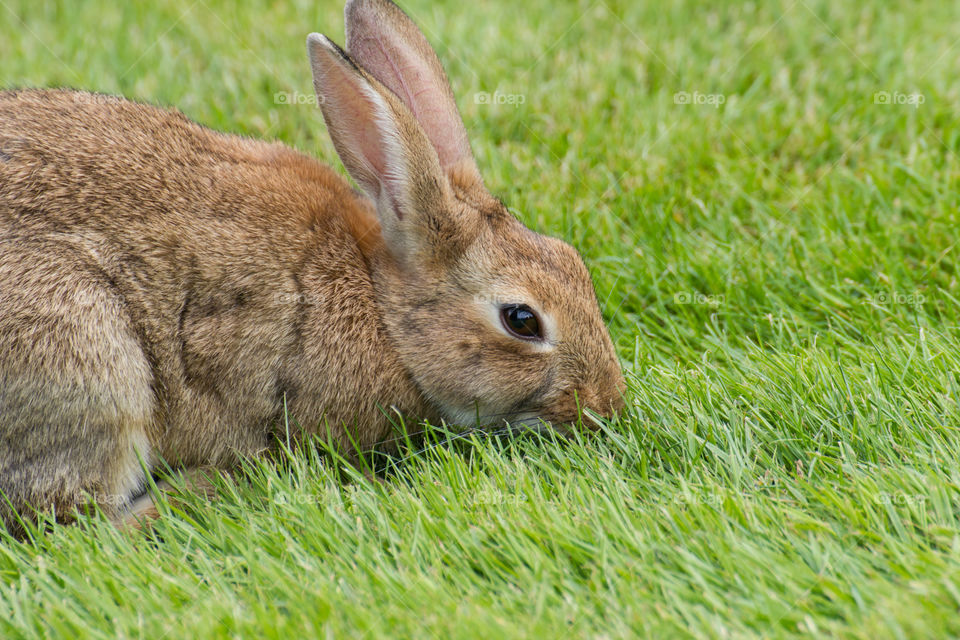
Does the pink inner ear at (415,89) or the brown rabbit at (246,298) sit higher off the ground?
the pink inner ear at (415,89)

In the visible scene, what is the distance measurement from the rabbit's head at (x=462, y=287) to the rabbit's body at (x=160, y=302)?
18 cm

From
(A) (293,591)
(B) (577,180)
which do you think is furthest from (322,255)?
(B) (577,180)

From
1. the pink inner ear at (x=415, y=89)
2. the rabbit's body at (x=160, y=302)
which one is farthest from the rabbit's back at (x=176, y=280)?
the pink inner ear at (x=415, y=89)

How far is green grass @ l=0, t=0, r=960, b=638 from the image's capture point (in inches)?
132

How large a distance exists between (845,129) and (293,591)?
15.7 ft

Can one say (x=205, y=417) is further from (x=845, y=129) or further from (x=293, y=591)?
(x=845, y=129)

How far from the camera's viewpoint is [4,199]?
13.7 feet

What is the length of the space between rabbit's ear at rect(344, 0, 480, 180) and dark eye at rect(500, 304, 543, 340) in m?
0.80

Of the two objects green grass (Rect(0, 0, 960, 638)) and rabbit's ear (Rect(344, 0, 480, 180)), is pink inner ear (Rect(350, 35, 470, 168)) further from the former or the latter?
green grass (Rect(0, 0, 960, 638))

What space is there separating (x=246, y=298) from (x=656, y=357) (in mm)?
2035

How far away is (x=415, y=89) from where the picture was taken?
16.7 ft

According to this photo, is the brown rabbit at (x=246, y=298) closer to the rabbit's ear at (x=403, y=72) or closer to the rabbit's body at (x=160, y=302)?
the rabbit's body at (x=160, y=302)

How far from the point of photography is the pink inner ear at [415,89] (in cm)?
506

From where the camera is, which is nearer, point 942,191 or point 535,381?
point 535,381
